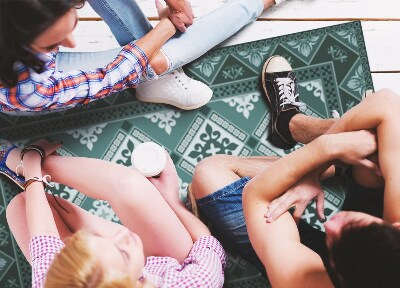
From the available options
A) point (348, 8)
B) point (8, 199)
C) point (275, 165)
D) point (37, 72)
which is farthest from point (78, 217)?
point (348, 8)

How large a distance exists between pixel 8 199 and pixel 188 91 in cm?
62

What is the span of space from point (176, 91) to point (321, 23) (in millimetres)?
516

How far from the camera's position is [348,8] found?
158 centimetres

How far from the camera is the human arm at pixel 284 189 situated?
3.23 ft

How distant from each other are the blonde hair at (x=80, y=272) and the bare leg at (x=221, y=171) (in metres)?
0.41

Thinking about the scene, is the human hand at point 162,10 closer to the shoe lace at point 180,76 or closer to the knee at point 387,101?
the shoe lace at point 180,76

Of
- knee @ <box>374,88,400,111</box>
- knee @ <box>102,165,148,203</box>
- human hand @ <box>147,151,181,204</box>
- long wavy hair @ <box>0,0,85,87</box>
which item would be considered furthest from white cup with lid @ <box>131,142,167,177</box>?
knee @ <box>374,88,400,111</box>

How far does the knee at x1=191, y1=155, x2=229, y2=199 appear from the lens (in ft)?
4.17

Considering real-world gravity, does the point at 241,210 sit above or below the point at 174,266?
above

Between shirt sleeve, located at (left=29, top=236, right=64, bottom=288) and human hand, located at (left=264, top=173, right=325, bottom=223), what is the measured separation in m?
0.49

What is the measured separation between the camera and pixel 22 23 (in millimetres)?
934

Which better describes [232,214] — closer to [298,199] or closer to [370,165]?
[298,199]

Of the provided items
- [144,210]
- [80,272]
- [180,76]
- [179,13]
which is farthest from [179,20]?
[80,272]

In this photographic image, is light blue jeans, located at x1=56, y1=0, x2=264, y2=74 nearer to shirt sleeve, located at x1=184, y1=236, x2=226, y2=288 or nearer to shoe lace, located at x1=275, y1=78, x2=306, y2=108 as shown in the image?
shoe lace, located at x1=275, y1=78, x2=306, y2=108
